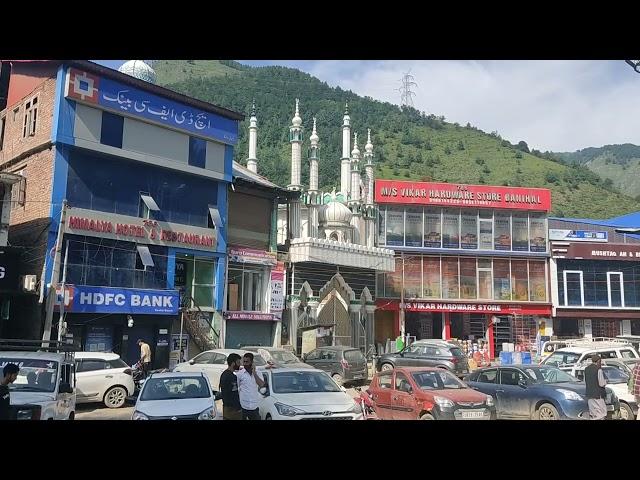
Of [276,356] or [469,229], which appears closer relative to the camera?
[276,356]

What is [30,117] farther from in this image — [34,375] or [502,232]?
[502,232]

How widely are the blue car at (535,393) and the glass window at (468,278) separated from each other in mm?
31870

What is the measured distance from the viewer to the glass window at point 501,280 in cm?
4725

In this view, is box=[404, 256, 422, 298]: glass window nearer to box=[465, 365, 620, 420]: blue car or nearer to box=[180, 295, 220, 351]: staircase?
box=[180, 295, 220, 351]: staircase

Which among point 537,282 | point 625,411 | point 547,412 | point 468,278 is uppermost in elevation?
point 468,278

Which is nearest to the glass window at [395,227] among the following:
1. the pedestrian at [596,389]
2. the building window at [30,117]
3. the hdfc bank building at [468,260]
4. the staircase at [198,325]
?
the hdfc bank building at [468,260]

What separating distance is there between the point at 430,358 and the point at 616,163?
167686mm

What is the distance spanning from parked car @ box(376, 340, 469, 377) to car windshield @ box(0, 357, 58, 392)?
49.0 ft

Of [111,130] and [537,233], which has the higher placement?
[111,130]

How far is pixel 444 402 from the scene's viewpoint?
40.7 ft

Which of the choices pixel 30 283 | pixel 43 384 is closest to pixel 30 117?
pixel 30 283

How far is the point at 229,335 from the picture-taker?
30.0 metres

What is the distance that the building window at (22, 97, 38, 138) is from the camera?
25.6 metres
